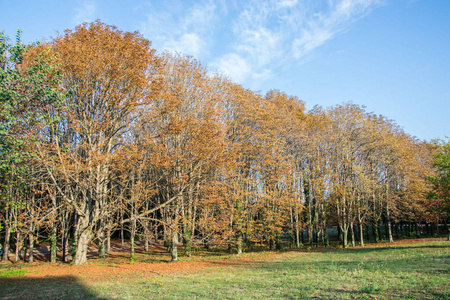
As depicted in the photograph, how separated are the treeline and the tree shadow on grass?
12.7 feet

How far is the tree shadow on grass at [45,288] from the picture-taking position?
10.5 meters

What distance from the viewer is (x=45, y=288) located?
39.5 ft

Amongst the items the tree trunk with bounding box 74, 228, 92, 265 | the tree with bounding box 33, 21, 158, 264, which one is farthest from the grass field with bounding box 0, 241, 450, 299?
the tree with bounding box 33, 21, 158, 264

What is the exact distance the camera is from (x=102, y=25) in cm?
1967

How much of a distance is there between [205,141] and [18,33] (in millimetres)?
12589

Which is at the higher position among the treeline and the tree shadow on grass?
the treeline

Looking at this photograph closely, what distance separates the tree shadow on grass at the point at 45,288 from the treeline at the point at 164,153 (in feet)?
12.7

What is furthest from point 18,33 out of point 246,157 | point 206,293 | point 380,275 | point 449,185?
point 449,185

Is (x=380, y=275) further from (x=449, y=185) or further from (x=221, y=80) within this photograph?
(x=221, y=80)

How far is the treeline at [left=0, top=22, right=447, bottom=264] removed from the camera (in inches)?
674

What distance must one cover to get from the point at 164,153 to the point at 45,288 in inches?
417

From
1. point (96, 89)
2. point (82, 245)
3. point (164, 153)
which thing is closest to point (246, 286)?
point (164, 153)

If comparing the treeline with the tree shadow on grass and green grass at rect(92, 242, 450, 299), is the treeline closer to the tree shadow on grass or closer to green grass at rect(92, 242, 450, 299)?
the tree shadow on grass

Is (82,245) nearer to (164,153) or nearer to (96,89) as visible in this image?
(164,153)
